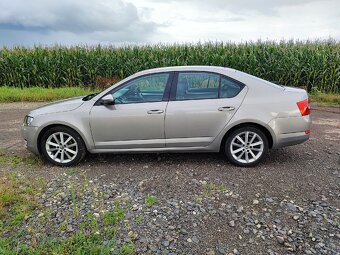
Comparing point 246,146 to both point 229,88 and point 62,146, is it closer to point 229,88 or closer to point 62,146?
point 229,88

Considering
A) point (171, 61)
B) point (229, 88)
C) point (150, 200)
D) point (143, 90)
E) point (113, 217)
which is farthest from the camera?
point (171, 61)

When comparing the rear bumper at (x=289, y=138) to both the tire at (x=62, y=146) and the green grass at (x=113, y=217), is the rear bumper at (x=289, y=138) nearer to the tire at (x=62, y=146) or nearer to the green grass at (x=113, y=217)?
the green grass at (x=113, y=217)

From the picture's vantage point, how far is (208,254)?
9.88 feet

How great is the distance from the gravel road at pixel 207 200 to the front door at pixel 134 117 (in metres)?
0.47

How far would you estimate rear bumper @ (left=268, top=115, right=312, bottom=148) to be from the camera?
4879 mm

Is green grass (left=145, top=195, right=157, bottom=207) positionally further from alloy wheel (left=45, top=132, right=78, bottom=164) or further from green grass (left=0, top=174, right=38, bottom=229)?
alloy wheel (left=45, top=132, right=78, bottom=164)

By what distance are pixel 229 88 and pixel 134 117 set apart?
5.21 feet

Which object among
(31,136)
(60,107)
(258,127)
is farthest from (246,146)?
(31,136)

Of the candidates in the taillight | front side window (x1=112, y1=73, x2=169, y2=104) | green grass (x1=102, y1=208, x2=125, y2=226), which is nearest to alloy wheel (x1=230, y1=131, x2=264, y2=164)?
the taillight

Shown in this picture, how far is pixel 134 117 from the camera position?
194 inches

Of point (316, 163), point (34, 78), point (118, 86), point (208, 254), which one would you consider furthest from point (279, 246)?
point (34, 78)

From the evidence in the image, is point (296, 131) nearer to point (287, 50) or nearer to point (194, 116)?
point (194, 116)

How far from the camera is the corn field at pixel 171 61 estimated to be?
43.9 feet

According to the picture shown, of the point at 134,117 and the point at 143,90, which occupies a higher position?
the point at 143,90
